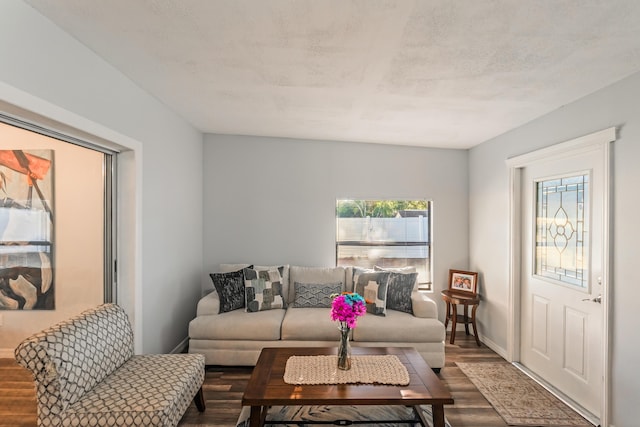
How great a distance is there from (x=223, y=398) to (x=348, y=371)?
3.81 ft

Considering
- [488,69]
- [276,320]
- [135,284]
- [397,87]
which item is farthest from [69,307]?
[488,69]

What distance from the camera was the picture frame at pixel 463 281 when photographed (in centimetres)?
426

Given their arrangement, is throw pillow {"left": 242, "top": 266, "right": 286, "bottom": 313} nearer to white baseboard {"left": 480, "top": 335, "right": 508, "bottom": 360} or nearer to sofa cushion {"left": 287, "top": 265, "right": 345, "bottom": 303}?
sofa cushion {"left": 287, "top": 265, "right": 345, "bottom": 303}

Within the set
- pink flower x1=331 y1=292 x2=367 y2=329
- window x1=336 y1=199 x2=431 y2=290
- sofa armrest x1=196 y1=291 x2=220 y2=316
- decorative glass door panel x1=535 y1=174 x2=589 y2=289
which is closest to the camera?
pink flower x1=331 y1=292 x2=367 y2=329

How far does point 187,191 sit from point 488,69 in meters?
3.13

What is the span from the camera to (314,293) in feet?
13.0

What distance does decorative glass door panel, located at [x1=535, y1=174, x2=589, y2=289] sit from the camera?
2.83m

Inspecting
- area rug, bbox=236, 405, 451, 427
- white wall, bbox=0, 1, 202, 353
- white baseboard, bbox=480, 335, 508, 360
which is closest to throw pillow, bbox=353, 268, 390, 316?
area rug, bbox=236, 405, 451, 427

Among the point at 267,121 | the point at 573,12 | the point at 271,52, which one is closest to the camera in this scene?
the point at 573,12

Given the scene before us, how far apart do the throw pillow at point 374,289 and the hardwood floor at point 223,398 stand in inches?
32.2

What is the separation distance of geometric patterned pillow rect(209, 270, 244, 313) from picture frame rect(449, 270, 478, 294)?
8.41ft

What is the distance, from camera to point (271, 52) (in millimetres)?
2129

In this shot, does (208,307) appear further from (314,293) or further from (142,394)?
(142,394)

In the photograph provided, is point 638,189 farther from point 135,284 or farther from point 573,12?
point 135,284
